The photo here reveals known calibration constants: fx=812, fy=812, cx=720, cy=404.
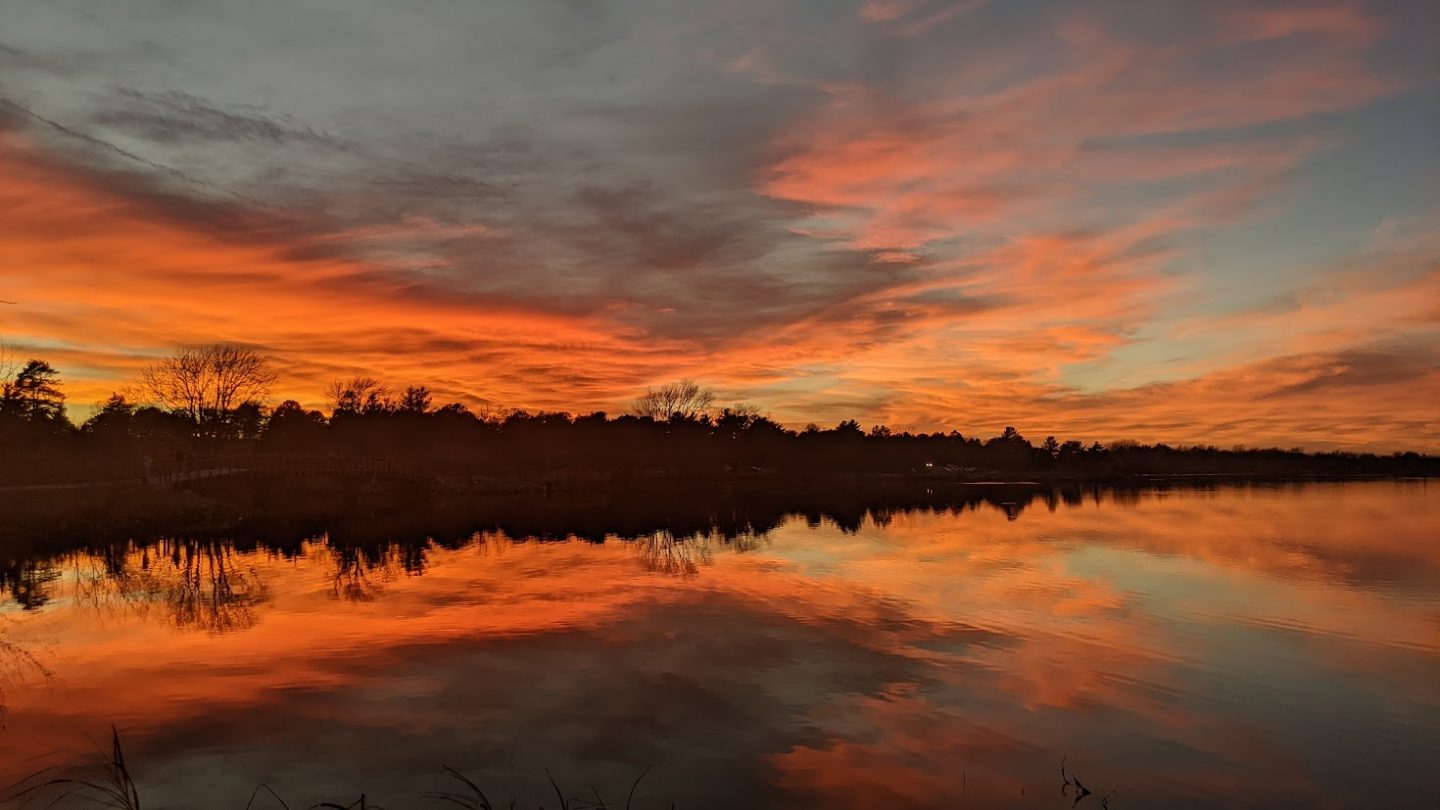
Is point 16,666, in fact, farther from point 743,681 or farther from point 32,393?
point 32,393

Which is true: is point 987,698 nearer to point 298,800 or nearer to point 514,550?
point 298,800

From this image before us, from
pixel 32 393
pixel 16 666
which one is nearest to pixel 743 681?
pixel 16 666

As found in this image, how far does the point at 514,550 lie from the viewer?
47.2 m

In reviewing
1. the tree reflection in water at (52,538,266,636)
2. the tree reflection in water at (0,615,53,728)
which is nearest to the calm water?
the tree reflection in water at (0,615,53,728)

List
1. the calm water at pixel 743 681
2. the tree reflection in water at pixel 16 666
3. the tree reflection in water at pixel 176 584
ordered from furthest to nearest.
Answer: the tree reflection in water at pixel 176 584 → the tree reflection in water at pixel 16 666 → the calm water at pixel 743 681

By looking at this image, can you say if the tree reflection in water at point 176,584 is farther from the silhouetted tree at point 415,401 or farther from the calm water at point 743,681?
the silhouetted tree at point 415,401

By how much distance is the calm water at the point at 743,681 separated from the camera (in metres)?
13.6

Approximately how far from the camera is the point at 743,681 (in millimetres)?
19344

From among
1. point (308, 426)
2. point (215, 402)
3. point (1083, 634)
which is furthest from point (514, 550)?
point (308, 426)

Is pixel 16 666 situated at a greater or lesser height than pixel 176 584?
lesser

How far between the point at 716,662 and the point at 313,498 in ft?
239

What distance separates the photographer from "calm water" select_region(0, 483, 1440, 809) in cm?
1359

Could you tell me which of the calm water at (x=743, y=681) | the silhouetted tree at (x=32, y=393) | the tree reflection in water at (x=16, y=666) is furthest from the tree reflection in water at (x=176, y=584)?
the silhouetted tree at (x=32, y=393)

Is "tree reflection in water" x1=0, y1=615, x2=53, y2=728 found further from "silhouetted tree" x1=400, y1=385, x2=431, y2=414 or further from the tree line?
"silhouetted tree" x1=400, y1=385, x2=431, y2=414
